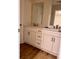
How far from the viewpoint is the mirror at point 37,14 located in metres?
4.45

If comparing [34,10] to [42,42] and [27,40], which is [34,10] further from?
[42,42]

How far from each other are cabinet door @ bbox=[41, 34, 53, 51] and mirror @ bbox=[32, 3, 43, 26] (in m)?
1.08

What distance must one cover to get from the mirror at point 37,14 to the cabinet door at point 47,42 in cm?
108

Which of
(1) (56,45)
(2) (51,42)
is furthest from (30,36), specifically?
(1) (56,45)

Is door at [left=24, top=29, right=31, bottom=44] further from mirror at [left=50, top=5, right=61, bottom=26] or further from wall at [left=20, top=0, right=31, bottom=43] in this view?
mirror at [left=50, top=5, right=61, bottom=26]

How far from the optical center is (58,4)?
3719 millimetres

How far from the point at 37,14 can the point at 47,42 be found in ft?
5.38

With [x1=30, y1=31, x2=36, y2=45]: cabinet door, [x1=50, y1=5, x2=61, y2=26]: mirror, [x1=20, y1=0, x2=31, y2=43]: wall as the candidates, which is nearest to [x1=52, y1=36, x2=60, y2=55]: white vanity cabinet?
[x1=50, y1=5, x2=61, y2=26]: mirror

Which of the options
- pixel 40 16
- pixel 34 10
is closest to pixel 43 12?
pixel 40 16

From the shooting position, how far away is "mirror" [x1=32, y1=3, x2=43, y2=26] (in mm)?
4454

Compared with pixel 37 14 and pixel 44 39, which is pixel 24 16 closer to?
pixel 37 14

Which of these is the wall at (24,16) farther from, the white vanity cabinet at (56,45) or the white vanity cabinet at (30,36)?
the white vanity cabinet at (56,45)

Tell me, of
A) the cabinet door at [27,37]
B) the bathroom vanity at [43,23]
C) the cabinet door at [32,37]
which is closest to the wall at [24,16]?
the bathroom vanity at [43,23]
